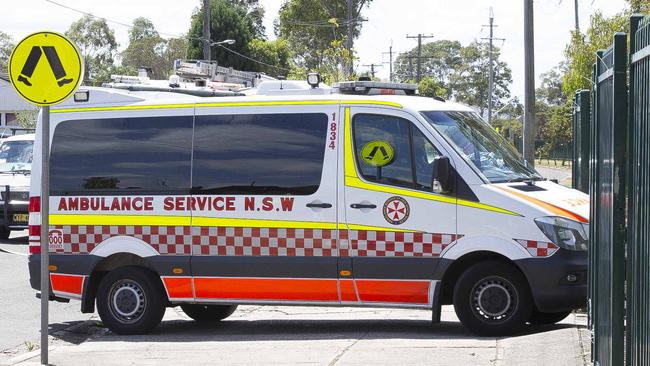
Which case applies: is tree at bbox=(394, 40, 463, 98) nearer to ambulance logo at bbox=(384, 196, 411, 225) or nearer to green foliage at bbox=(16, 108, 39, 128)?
green foliage at bbox=(16, 108, 39, 128)

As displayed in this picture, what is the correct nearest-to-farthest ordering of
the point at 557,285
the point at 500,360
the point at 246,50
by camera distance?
the point at 500,360 < the point at 557,285 < the point at 246,50

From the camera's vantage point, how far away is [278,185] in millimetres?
10383

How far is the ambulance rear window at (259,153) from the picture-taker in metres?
10.3

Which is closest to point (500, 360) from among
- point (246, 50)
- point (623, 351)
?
point (623, 351)

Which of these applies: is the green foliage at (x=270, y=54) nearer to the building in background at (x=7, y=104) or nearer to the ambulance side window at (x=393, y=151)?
the building in background at (x=7, y=104)

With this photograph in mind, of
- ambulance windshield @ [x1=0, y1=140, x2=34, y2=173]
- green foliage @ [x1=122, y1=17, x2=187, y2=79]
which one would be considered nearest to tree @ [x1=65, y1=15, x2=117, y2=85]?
green foliage @ [x1=122, y1=17, x2=187, y2=79]

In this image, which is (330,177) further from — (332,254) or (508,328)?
(508,328)

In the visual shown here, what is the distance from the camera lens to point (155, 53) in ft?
298

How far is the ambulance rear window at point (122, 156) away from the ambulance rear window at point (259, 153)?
0.59 ft

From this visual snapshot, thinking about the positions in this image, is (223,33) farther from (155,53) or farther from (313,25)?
(155,53)

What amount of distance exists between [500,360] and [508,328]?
1389 millimetres

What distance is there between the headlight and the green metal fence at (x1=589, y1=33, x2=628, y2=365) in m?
2.47

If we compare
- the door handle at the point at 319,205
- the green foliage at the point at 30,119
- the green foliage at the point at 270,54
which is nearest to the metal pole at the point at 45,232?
the door handle at the point at 319,205

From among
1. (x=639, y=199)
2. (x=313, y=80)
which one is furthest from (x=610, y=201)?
(x=313, y=80)
